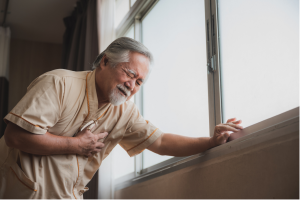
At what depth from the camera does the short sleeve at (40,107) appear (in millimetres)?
1251

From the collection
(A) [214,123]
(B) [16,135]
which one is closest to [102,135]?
(B) [16,135]

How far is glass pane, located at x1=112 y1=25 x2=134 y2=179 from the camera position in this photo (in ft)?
8.08

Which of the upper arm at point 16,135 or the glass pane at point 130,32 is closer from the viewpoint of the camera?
the upper arm at point 16,135

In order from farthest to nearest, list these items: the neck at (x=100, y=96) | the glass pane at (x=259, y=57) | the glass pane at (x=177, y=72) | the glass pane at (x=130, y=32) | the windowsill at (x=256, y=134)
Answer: the glass pane at (x=130, y=32) → the glass pane at (x=177, y=72) → the neck at (x=100, y=96) → the glass pane at (x=259, y=57) → the windowsill at (x=256, y=134)

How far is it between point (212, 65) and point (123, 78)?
0.44m

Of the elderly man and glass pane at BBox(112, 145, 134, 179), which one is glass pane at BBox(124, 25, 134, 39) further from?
the elderly man

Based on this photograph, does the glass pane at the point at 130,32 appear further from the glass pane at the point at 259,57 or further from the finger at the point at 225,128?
the finger at the point at 225,128

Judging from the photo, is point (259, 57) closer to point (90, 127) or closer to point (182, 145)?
point (182, 145)

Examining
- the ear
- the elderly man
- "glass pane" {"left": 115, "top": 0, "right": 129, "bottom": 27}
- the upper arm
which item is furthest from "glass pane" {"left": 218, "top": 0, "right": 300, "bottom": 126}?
"glass pane" {"left": 115, "top": 0, "right": 129, "bottom": 27}

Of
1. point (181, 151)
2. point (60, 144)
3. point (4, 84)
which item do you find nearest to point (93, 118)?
point (60, 144)

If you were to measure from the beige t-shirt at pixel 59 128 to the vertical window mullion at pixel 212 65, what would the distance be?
0.32m

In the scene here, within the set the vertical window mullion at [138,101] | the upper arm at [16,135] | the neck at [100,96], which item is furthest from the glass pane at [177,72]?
the upper arm at [16,135]

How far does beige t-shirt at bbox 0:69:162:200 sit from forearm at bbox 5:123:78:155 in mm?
36

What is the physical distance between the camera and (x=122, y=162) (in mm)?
2613
